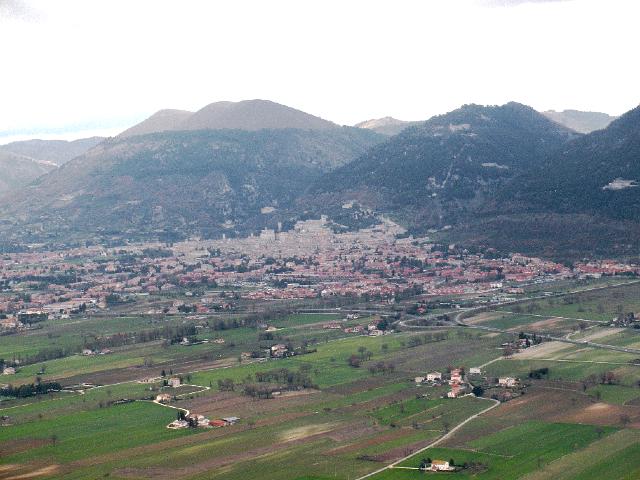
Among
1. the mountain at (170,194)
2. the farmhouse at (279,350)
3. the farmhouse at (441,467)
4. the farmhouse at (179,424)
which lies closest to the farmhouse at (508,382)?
the farmhouse at (441,467)

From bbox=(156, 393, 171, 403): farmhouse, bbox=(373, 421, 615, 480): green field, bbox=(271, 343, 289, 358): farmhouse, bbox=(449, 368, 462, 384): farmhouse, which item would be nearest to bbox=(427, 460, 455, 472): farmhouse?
bbox=(373, 421, 615, 480): green field

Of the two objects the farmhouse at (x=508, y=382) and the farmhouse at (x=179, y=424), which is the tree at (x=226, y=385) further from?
the farmhouse at (x=508, y=382)

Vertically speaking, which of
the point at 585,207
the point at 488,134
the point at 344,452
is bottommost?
the point at 344,452

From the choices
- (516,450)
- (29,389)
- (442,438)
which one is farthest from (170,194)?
(516,450)

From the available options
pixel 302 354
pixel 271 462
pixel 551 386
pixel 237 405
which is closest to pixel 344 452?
pixel 271 462

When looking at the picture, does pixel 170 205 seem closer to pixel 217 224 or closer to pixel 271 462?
pixel 217 224

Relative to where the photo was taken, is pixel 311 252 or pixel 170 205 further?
pixel 170 205

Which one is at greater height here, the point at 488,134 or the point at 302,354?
the point at 488,134

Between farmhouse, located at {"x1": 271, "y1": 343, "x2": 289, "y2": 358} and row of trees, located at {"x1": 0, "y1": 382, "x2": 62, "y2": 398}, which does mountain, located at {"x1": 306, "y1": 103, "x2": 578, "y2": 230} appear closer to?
farmhouse, located at {"x1": 271, "y1": 343, "x2": 289, "y2": 358}
